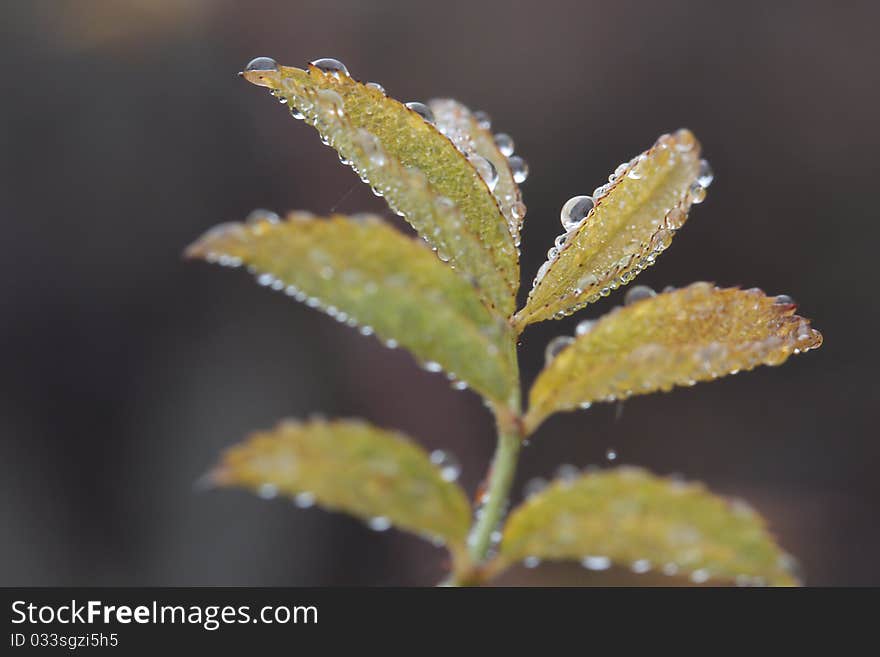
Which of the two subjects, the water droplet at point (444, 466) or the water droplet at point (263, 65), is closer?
the water droplet at point (444, 466)

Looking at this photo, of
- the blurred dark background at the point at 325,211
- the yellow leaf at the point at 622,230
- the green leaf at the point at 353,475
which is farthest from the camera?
the blurred dark background at the point at 325,211

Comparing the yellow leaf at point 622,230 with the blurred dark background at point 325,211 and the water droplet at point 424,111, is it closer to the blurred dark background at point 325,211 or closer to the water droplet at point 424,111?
the water droplet at point 424,111

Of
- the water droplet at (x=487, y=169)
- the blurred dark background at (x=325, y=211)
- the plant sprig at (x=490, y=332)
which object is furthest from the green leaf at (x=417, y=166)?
the blurred dark background at (x=325, y=211)

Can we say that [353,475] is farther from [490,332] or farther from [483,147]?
[483,147]

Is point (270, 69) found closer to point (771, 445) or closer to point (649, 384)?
point (649, 384)

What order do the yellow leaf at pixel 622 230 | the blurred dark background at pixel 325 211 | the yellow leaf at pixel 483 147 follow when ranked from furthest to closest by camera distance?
the blurred dark background at pixel 325 211 < the yellow leaf at pixel 483 147 < the yellow leaf at pixel 622 230

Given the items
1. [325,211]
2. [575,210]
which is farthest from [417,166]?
[325,211]

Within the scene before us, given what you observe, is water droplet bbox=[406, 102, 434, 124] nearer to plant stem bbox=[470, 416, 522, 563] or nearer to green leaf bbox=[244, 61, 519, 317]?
green leaf bbox=[244, 61, 519, 317]
